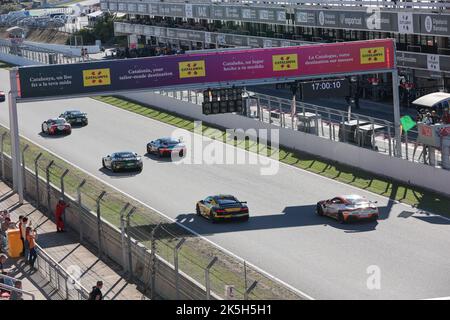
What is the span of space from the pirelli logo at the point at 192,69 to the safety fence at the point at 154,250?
214 inches

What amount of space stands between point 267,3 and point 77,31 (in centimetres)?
4573

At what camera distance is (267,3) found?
7388 centimetres

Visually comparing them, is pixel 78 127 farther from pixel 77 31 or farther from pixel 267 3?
pixel 77 31

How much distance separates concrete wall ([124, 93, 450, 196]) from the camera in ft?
122

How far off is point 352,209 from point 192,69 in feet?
33.1

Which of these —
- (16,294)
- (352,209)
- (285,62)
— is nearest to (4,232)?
(16,294)

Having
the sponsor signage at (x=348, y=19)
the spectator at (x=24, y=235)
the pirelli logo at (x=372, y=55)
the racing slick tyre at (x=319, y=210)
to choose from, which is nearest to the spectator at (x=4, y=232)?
the spectator at (x=24, y=235)

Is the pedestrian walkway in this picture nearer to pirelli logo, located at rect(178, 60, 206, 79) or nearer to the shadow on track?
the shadow on track

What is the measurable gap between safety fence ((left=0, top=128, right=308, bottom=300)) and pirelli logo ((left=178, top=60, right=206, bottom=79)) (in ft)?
17.8

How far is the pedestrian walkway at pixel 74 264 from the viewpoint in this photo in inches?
1022

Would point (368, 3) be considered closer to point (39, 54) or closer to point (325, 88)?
point (325, 88)

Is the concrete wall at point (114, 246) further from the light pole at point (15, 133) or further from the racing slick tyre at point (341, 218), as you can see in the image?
the racing slick tyre at point (341, 218)

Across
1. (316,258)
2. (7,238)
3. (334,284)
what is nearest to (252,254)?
(316,258)

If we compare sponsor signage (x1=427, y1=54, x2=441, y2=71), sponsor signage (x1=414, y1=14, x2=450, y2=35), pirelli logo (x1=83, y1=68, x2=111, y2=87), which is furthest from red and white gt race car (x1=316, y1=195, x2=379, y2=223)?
sponsor signage (x1=427, y1=54, x2=441, y2=71)
